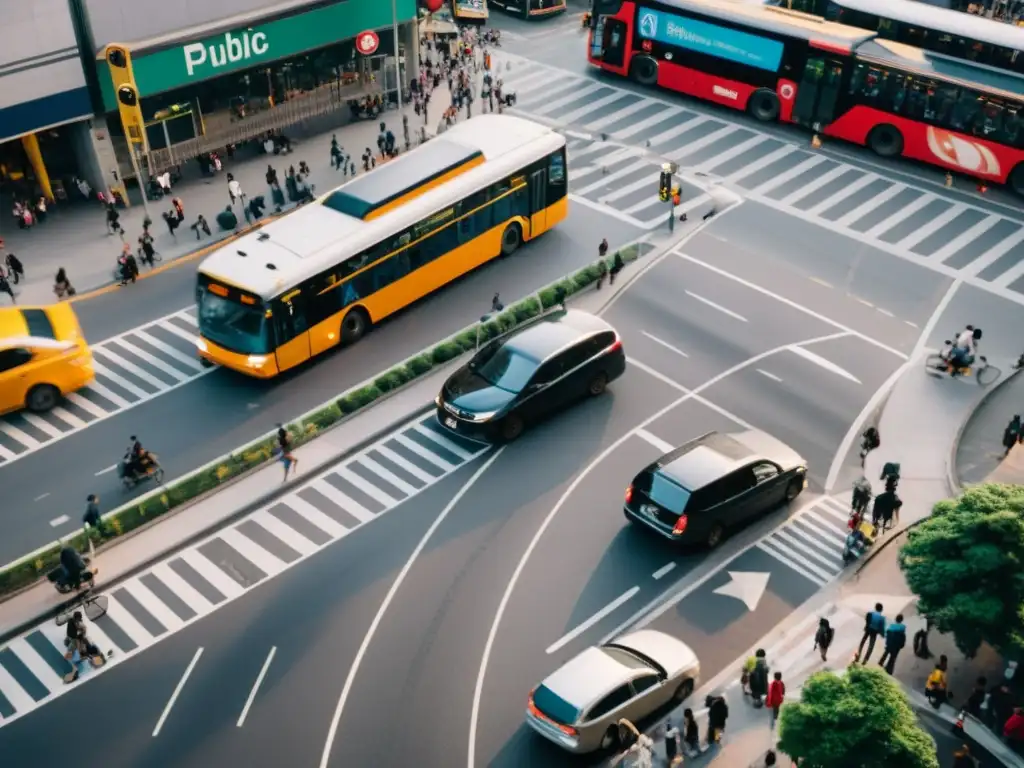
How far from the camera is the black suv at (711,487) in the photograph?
2738 centimetres

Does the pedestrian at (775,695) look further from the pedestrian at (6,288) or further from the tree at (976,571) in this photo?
the pedestrian at (6,288)

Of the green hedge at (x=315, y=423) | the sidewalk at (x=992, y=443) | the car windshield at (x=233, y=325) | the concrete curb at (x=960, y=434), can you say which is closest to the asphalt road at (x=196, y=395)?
the green hedge at (x=315, y=423)

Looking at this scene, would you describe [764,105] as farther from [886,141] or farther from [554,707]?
[554,707]

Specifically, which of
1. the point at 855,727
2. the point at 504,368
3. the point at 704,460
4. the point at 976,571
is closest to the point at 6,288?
the point at 504,368

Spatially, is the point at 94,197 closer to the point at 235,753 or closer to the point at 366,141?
the point at 366,141

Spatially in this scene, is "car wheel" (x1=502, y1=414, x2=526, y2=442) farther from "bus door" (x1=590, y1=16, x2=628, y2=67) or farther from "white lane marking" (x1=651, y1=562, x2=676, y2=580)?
"bus door" (x1=590, y1=16, x2=628, y2=67)

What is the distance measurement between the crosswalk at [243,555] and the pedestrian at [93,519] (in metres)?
1.57

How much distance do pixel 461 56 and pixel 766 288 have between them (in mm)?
24957

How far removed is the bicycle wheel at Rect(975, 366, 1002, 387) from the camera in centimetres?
3469

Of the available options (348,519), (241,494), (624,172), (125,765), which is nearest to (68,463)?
(241,494)

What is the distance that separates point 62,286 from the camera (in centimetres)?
3775

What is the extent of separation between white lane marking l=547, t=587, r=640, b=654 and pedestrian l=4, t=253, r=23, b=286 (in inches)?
943

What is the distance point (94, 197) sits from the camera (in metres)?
44.0

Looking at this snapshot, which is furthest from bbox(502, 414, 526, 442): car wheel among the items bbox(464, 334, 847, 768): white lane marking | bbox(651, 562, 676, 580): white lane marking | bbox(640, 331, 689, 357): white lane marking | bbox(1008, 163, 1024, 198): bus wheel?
bbox(1008, 163, 1024, 198): bus wheel
